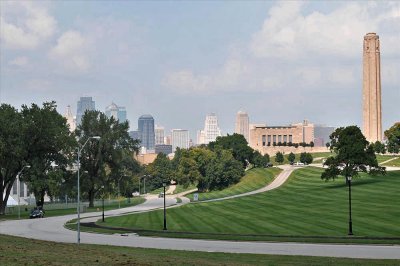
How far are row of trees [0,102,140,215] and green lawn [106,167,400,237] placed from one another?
21883mm

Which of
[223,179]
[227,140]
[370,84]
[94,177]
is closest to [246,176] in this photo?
[223,179]

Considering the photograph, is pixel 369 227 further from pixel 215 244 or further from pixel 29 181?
pixel 29 181

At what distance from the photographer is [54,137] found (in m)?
100

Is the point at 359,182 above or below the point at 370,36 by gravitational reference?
below

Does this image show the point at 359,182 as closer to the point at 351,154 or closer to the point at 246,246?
the point at 351,154

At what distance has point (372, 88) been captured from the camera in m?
184

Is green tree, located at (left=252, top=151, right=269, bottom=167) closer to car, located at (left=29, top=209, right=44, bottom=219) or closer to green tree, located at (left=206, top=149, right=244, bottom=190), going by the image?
green tree, located at (left=206, top=149, right=244, bottom=190)

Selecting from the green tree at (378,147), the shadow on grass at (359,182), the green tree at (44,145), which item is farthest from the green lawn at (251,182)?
the green tree at (44,145)

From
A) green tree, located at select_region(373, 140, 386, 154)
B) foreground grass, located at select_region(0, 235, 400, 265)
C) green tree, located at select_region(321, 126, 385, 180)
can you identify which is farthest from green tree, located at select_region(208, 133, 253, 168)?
foreground grass, located at select_region(0, 235, 400, 265)

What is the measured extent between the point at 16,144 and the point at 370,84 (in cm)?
12053

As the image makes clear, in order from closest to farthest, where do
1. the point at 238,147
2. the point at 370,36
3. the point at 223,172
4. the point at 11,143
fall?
the point at 11,143, the point at 223,172, the point at 370,36, the point at 238,147

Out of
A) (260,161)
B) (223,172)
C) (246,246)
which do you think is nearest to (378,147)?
(260,161)

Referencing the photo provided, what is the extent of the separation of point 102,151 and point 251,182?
5013 centimetres

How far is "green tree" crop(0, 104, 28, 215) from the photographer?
92188 mm
